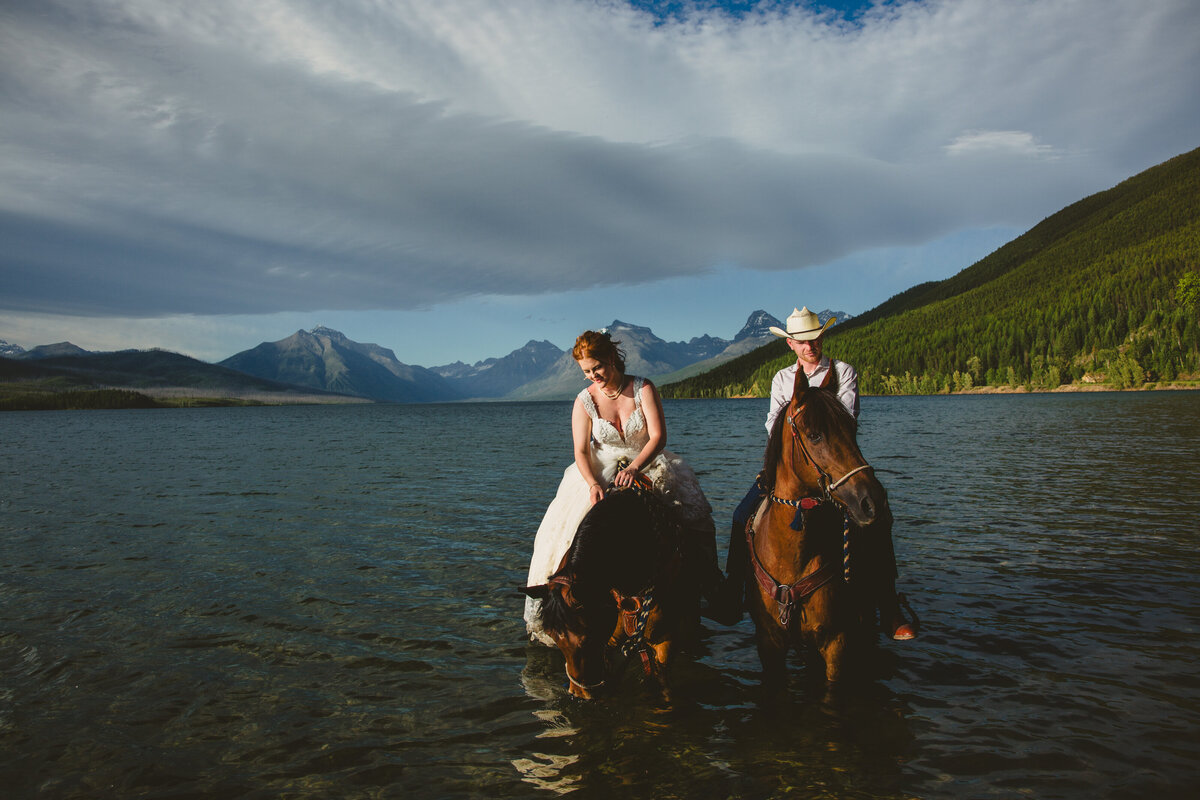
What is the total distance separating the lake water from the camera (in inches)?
209

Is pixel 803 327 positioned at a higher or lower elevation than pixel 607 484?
higher

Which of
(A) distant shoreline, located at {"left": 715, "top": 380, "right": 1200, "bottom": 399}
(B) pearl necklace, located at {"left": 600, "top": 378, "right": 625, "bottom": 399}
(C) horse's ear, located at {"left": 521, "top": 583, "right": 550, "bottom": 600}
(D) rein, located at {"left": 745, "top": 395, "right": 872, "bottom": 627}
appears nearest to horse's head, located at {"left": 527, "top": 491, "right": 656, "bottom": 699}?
(C) horse's ear, located at {"left": 521, "top": 583, "right": 550, "bottom": 600}

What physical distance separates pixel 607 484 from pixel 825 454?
8.21 ft

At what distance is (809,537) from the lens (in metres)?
5.29

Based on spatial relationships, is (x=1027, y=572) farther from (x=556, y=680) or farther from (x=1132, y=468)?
(x=1132, y=468)

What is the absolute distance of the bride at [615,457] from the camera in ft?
21.1

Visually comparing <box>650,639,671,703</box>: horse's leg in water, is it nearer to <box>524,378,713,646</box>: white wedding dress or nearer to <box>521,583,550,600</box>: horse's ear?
<box>524,378,713,646</box>: white wedding dress

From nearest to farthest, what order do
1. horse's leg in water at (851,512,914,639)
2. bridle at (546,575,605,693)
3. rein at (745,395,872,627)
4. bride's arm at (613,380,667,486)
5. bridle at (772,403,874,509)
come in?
bridle at (772,403,874,509)
rein at (745,395,872,627)
bridle at (546,575,605,693)
horse's leg in water at (851,512,914,639)
bride's arm at (613,380,667,486)

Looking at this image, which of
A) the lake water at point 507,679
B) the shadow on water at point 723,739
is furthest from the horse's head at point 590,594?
the lake water at point 507,679

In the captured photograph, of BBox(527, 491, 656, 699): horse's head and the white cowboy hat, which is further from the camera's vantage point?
the white cowboy hat

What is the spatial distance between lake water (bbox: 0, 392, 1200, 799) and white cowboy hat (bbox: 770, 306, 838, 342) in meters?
3.68

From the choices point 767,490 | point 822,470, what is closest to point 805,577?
point 767,490

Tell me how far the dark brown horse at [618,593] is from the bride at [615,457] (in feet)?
1.49

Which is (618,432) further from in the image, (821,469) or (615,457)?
(821,469)
